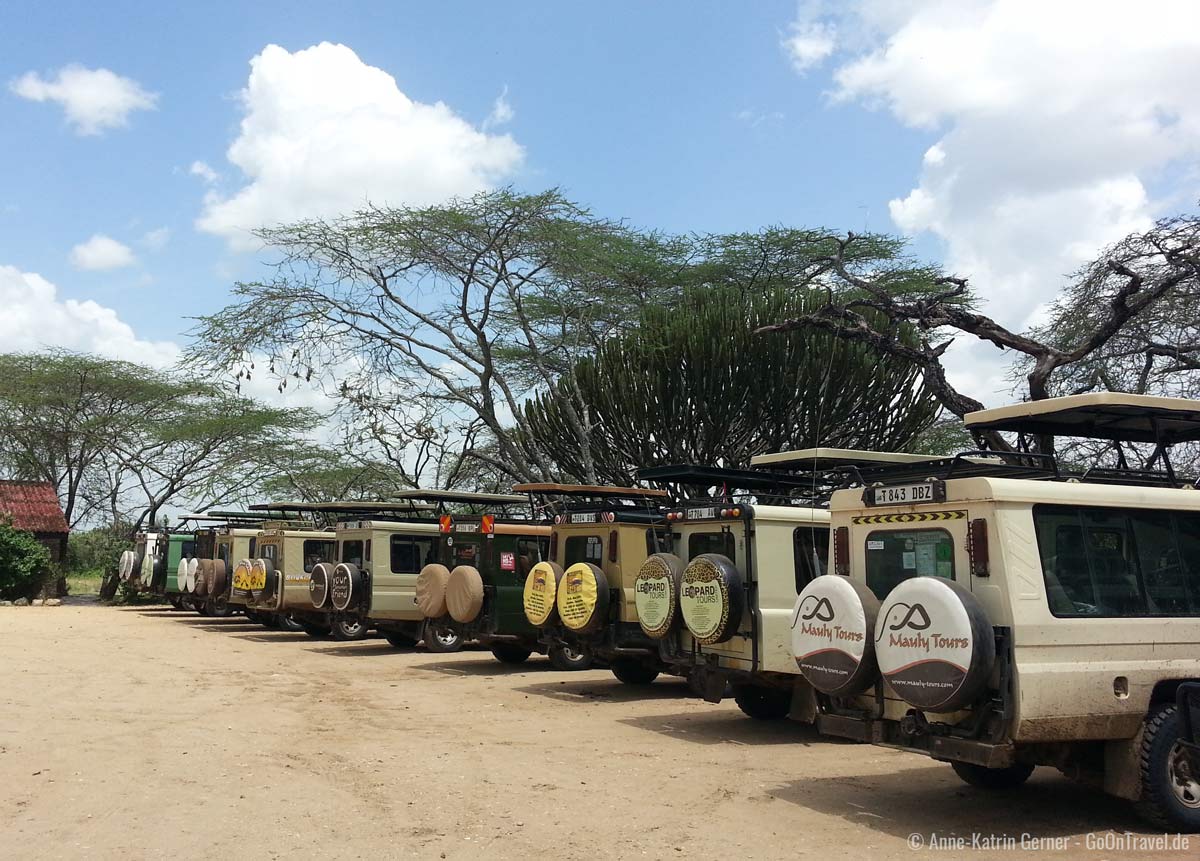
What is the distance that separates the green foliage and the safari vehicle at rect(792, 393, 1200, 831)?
96.8 feet

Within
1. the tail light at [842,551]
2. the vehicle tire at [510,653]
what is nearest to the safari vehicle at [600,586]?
the vehicle tire at [510,653]

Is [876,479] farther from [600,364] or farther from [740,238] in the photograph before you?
[740,238]

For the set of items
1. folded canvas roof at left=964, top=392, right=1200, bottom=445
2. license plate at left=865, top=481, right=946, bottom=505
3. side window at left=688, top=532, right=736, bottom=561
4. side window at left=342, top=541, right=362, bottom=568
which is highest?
folded canvas roof at left=964, top=392, right=1200, bottom=445

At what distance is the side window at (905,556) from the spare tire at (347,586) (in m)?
12.1

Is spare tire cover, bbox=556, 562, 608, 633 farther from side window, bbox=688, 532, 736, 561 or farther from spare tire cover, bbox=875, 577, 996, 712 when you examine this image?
spare tire cover, bbox=875, 577, 996, 712

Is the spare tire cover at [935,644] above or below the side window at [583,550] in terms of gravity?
below

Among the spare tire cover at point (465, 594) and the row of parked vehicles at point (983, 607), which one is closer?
the row of parked vehicles at point (983, 607)

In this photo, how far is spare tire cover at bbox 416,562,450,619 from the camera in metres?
15.7

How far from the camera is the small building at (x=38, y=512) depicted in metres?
35.4

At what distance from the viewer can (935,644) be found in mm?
6234

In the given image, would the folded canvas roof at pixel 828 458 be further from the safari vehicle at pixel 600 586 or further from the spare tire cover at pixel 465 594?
the spare tire cover at pixel 465 594

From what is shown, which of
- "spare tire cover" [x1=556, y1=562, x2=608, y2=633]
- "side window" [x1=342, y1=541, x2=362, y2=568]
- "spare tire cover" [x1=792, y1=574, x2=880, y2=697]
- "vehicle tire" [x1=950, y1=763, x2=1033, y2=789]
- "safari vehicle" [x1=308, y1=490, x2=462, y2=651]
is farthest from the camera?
"side window" [x1=342, y1=541, x2=362, y2=568]

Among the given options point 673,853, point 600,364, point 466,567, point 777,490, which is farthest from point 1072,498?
point 600,364

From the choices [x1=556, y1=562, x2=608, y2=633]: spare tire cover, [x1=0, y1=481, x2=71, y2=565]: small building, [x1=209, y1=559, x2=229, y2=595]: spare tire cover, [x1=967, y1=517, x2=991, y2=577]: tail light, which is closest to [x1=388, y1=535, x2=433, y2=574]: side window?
[x1=556, y1=562, x2=608, y2=633]: spare tire cover
